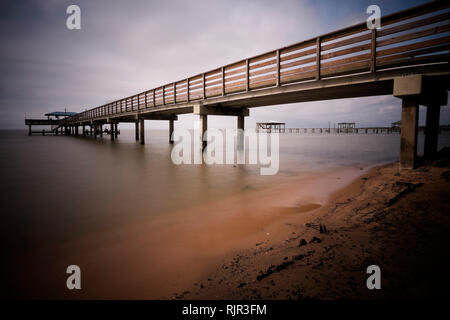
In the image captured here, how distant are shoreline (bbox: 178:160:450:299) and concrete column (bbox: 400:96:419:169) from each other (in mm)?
2364

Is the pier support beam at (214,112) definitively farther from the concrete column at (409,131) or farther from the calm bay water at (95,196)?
the concrete column at (409,131)

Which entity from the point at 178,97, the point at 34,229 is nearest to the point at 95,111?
the point at 178,97

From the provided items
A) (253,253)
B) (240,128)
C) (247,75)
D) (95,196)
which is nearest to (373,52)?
(247,75)

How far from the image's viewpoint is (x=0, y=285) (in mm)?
2428

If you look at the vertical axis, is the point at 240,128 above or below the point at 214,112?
below

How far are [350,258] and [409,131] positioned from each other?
537 cm

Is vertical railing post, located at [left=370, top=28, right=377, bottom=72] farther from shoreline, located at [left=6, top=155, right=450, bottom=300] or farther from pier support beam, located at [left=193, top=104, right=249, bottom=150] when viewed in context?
pier support beam, located at [left=193, top=104, right=249, bottom=150]

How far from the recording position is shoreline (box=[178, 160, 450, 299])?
1.91m

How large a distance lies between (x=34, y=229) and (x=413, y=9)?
9.95m

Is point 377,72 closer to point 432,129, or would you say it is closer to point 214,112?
point 432,129

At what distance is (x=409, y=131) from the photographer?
19.1 feet

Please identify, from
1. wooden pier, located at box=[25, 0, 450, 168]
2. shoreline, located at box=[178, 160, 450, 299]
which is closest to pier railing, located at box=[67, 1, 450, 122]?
wooden pier, located at box=[25, 0, 450, 168]
